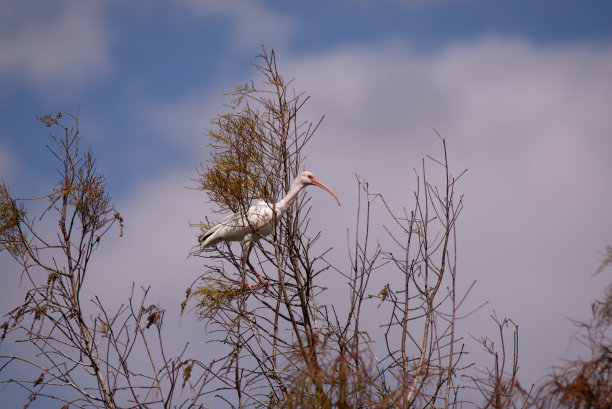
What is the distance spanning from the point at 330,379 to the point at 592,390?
1.66m

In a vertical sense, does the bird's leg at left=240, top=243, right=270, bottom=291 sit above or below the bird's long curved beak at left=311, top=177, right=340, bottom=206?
below

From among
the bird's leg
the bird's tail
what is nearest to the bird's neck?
the bird's leg

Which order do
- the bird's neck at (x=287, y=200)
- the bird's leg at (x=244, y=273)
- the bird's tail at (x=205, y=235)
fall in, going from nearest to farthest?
the bird's neck at (x=287, y=200)
the bird's leg at (x=244, y=273)
the bird's tail at (x=205, y=235)

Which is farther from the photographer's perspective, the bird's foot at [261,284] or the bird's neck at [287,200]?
the bird's foot at [261,284]

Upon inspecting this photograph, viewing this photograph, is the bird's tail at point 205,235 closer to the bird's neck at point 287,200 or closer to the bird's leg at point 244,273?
the bird's leg at point 244,273

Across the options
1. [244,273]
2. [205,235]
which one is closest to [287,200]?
[244,273]

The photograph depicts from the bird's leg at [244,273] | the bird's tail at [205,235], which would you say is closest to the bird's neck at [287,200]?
the bird's leg at [244,273]

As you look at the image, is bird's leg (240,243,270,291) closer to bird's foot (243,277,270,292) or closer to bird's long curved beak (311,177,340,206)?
bird's foot (243,277,270,292)

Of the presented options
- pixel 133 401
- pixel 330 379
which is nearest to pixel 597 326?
pixel 330 379

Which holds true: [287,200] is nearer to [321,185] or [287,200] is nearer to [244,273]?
[244,273]

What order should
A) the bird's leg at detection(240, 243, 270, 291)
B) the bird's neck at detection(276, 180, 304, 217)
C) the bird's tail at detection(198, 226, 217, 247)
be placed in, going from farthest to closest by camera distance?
the bird's tail at detection(198, 226, 217, 247)
the bird's leg at detection(240, 243, 270, 291)
the bird's neck at detection(276, 180, 304, 217)

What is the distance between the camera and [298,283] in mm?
→ 6352

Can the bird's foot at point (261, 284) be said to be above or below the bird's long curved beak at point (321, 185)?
below

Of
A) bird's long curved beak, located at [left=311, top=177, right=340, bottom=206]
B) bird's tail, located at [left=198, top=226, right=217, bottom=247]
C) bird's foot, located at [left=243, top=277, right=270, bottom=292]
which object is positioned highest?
bird's long curved beak, located at [left=311, top=177, right=340, bottom=206]
